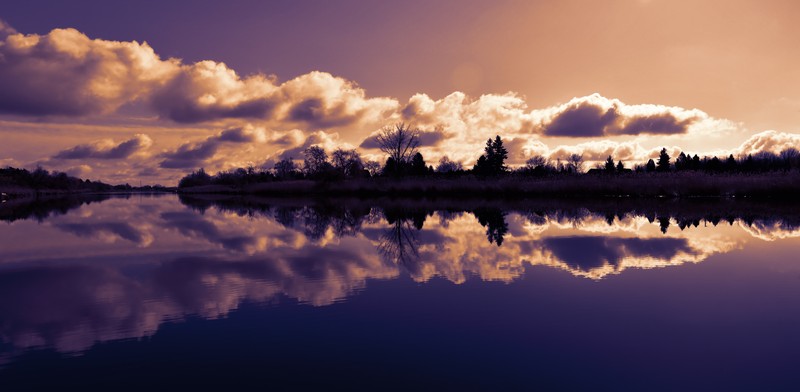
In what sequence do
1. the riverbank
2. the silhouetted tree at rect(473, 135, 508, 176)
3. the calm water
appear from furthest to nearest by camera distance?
the silhouetted tree at rect(473, 135, 508, 176) → the riverbank → the calm water

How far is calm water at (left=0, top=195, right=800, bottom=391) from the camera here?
13.5 ft

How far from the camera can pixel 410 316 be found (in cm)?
567

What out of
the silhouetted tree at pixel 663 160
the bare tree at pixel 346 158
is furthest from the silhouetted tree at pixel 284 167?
the silhouetted tree at pixel 663 160

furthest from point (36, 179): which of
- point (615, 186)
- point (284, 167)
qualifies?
point (615, 186)

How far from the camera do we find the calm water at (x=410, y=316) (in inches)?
162

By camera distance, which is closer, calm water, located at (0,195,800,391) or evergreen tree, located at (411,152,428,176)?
calm water, located at (0,195,800,391)

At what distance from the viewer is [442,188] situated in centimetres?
4072

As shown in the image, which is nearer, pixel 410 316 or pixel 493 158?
pixel 410 316

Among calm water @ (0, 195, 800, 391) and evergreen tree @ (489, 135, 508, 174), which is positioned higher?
evergreen tree @ (489, 135, 508, 174)

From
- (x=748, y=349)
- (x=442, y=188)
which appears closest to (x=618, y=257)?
(x=748, y=349)

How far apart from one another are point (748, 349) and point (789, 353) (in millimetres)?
332

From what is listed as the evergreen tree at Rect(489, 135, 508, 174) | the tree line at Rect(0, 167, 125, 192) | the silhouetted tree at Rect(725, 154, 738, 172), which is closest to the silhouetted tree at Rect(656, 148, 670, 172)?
the silhouetted tree at Rect(725, 154, 738, 172)

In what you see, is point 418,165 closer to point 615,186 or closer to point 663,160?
point 663,160

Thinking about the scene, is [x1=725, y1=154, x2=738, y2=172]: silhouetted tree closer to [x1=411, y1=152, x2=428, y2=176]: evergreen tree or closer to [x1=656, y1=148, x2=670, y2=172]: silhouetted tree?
[x1=656, y1=148, x2=670, y2=172]: silhouetted tree
